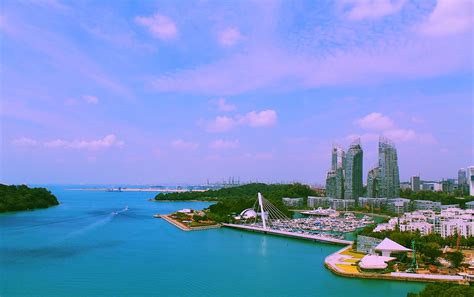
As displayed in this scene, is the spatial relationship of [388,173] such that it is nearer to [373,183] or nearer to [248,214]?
[373,183]

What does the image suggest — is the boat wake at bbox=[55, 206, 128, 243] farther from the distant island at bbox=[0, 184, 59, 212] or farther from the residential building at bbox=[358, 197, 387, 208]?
the residential building at bbox=[358, 197, 387, 208]

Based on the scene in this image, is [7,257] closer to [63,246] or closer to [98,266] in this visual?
[63,246]

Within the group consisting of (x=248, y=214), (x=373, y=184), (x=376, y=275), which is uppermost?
(x=373, y=184)

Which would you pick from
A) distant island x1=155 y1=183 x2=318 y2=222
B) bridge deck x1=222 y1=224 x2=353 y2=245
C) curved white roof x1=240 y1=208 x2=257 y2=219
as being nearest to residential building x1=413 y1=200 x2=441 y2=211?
distant island x1=155 y1=183 x2=318 y2=222

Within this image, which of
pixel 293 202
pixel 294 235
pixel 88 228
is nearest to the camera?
pixel 294 235

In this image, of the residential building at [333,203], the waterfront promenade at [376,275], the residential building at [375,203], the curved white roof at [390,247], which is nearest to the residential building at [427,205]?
the residential building at [375,203]

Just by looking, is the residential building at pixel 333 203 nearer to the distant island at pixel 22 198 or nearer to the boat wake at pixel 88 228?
the boat wake at pixel 88 228

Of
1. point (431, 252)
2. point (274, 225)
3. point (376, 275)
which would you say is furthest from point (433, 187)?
point (376, 275)
